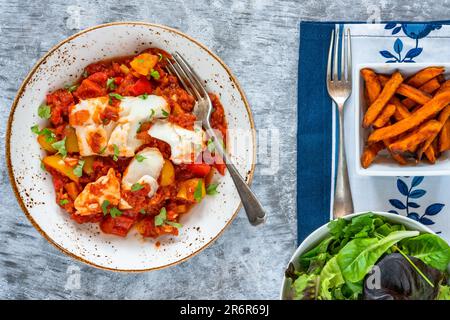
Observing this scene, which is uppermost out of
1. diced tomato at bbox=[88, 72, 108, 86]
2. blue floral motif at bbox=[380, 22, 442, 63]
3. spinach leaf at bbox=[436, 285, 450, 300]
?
blue floral motif at bbox=[380, 22, 442, 63]

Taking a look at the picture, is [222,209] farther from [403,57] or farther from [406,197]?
[403,57]

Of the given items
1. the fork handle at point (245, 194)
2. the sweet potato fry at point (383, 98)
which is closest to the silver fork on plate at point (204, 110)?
the fork handle at point (245, 194)

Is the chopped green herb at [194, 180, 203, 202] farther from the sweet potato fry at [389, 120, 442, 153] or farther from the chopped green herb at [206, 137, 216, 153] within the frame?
the sweet potato fry at [389, 120, 442, 153]

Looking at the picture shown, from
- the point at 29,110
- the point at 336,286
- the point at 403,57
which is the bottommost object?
the point at 336,286

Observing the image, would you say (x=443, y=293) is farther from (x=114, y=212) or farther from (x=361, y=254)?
(x=114, y=212)

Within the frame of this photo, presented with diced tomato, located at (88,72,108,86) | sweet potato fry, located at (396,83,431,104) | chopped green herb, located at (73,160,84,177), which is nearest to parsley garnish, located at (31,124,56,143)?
chopped green herb, located at (73,160,84,177)
